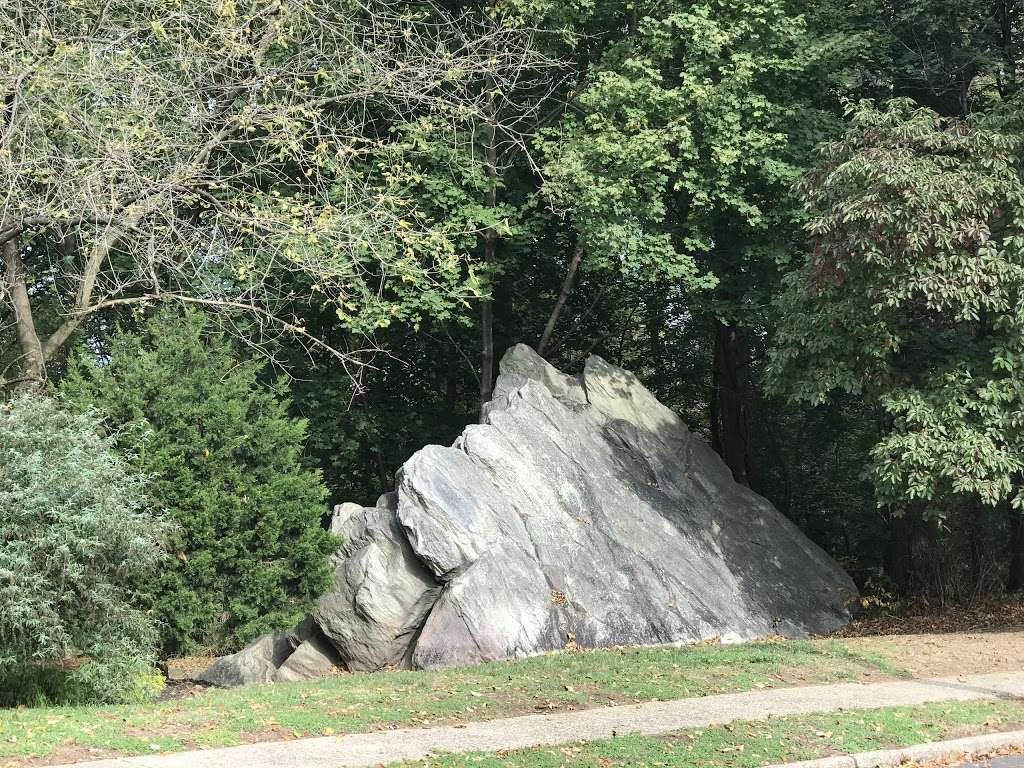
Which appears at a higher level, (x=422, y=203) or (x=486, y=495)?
(x=422, y=203)

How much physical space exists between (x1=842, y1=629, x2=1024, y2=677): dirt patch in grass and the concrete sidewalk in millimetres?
827

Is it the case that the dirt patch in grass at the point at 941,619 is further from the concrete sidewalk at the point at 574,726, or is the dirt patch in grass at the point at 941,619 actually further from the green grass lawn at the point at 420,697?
the concrete sidewalk at the point at 574,726

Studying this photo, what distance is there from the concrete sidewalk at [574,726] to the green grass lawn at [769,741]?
1.03 ft

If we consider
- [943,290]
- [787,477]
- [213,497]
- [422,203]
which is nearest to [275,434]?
[213,497]

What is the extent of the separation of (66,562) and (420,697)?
12.5 feet

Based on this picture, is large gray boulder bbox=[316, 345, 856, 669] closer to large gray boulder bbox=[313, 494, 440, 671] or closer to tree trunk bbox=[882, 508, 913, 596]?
large gray boulder bbox=[313, 494, 440, 671]

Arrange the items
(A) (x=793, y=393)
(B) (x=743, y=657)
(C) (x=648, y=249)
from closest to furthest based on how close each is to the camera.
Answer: (B) (x=743, y=657)
(A) (x=793, y=393)
(C) (x=648, y=249)

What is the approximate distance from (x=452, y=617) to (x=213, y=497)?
3.50 m

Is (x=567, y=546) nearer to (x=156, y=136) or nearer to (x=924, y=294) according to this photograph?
(x=924, y=294)

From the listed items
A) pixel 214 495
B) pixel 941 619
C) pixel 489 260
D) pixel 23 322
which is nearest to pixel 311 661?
pixel 214 495

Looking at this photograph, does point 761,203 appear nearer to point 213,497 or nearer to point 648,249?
point 648,249

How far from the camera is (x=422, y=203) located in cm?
1988

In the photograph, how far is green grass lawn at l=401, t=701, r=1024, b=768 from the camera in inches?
314

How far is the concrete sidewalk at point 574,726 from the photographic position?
805 cm
